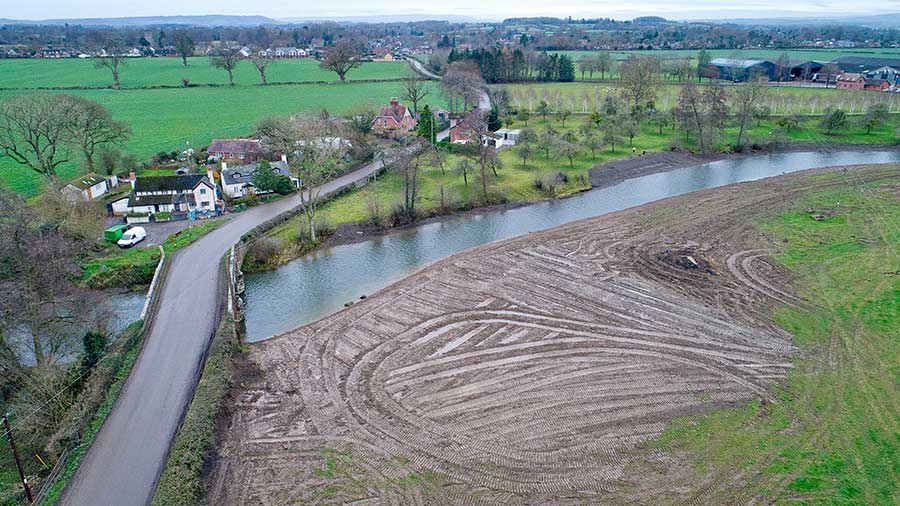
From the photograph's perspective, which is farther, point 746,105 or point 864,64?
point 864,64

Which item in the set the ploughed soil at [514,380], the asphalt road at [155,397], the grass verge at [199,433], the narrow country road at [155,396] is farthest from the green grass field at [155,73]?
the grass verge at [199,433]

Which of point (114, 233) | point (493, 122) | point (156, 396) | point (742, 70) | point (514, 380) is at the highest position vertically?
point (742, 70)

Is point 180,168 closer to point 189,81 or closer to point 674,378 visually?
point 674,378

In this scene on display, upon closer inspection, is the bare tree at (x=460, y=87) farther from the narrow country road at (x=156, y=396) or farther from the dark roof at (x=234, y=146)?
the narrow country road at (x=156, y=396)

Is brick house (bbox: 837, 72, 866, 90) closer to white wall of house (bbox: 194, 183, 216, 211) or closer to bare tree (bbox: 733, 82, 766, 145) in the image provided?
bare tree (bbox: 733, 82, 766, 145)

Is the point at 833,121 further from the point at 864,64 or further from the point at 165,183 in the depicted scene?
the point at 165,183

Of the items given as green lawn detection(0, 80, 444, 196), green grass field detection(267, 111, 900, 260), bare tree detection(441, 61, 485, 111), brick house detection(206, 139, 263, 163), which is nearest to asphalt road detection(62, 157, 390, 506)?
green grass field detection(267, 111, 900, 260)

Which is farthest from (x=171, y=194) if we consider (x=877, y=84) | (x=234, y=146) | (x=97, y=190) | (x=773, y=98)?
(x=877, y=84)

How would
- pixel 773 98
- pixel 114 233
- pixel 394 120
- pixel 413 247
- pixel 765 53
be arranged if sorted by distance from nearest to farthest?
1. pixel 114 233
2. pixel 413 247
3. pixel 394 120
4. pixel 773 98
5. pixel 765 53
